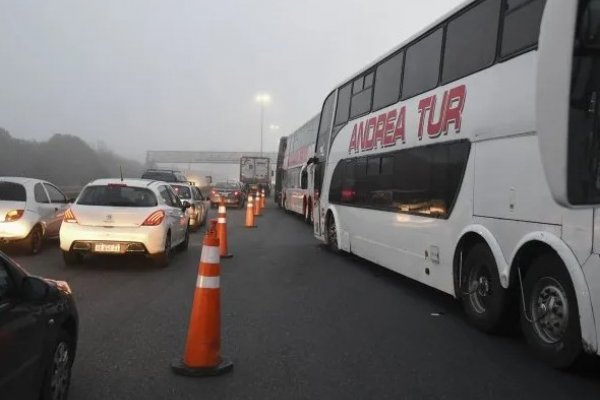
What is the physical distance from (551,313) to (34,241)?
998 centimetres

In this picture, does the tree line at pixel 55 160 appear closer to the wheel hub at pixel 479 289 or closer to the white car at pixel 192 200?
the white car at pixel 192 200

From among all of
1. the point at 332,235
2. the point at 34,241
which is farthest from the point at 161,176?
the point at 34,241

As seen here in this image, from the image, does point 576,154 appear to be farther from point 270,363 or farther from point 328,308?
point 328,308

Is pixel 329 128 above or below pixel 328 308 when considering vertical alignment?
above

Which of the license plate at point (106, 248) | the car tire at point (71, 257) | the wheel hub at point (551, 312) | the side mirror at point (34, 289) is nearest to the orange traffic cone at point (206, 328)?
the side mirror at point (34, 289)

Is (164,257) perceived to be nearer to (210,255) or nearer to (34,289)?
(210,255)

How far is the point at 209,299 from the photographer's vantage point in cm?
517

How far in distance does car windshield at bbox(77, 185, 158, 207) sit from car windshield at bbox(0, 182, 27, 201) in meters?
1.85

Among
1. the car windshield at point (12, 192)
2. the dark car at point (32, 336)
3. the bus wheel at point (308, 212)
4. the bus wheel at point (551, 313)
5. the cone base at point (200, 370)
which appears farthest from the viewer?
the bus wheel at point (308, 212)

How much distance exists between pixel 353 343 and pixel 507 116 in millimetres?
2716

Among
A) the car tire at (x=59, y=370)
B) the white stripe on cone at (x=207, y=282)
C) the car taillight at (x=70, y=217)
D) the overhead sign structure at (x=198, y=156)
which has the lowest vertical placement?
the car tire at (x=59, y=370)

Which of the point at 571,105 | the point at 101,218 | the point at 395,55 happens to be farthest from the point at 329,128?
the point at 571,105

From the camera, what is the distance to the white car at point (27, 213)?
11906 mm

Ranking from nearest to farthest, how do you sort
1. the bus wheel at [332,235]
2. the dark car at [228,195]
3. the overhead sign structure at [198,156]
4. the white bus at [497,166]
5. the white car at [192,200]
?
the white bus at [497,166], the bus wheel at [332,235], the white car at [192,200], the dark car at [228,195], the overhead sign structure at [198,156]
